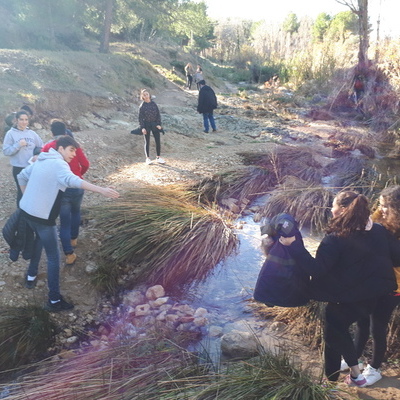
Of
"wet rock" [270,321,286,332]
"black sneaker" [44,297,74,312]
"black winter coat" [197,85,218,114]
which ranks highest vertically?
"black winter coat" [197,85,218,114]

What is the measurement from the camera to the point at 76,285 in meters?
4.03

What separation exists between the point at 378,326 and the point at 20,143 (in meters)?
4.01

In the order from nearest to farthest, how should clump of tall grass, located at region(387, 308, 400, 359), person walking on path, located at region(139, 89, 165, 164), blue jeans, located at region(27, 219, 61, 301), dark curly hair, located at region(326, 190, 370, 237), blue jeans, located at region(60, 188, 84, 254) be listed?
dark curly hair, located at region(326, 190, 370, 237)
clump of tall grass, located at region(387, 308, 400, 359)
blue jeans, located at region(27, 219, 61, 301)
blue jeans, located at region(60, 188, 84, 254)
person walking on path, located at region(139, 89, 165, 164)

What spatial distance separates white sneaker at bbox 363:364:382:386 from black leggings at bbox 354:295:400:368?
3 cm

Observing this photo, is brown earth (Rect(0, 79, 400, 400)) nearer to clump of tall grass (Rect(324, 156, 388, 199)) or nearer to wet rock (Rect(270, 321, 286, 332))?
clump of tall grass (Rect(324, 156, 388, 199))

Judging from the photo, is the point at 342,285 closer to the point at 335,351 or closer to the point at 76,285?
the point at 335,351

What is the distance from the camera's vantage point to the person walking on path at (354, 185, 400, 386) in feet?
7.75

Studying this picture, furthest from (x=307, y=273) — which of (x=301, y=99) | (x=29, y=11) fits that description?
(x=29, y=11)

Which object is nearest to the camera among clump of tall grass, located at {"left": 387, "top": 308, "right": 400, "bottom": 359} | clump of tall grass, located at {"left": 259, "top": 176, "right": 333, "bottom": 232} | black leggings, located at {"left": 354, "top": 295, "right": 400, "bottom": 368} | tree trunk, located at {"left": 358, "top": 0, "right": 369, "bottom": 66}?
black leggings, located at {"left": 354, "top": 295, "right": 400, "bottom": 368}

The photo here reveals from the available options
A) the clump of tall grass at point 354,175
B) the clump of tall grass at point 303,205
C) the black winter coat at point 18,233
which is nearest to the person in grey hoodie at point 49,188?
the black winter coat at point 18,233

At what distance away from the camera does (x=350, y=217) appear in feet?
7.20

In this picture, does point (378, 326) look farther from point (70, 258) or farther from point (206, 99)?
point (206, 99)

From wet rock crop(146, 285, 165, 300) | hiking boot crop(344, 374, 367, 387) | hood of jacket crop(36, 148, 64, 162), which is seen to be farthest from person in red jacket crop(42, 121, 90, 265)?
hiking boot crop(344, 374, 367, 387)

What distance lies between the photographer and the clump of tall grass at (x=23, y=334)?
304cm
